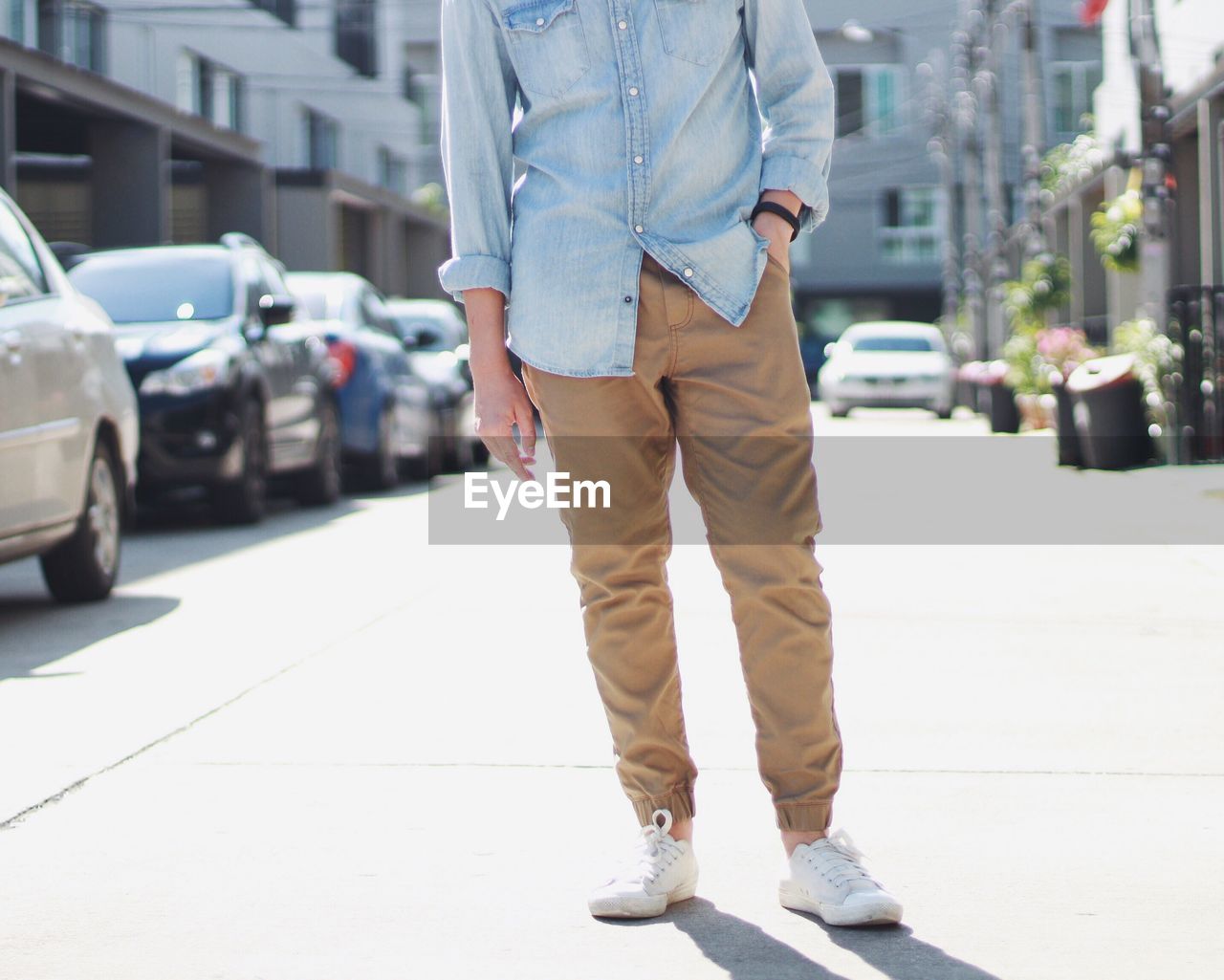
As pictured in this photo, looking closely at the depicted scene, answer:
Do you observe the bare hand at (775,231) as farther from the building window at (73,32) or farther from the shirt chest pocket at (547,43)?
the building window at (73,32)

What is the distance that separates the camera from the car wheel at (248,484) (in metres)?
11.4

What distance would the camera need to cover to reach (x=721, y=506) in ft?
11.5

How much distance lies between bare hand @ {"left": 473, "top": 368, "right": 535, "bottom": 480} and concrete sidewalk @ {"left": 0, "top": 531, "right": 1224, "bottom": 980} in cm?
83

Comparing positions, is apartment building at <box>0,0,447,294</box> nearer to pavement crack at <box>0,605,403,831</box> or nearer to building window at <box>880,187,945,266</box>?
pavement crack at <box>0,605,403,831</box>

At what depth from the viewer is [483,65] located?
140 inches

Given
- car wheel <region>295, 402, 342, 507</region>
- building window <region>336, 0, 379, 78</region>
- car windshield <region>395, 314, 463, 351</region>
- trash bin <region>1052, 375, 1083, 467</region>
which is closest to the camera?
car wheel <region>295, 402, 342, 507</region>

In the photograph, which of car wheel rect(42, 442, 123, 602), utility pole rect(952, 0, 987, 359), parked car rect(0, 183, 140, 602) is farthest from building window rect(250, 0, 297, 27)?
car wheel rect(42, 442, 123, 602)

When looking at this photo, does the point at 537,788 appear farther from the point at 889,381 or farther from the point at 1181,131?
the point at 889,381

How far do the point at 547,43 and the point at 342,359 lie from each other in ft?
34.9

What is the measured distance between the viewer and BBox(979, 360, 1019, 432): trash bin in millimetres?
23578

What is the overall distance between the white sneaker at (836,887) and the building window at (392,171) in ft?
139

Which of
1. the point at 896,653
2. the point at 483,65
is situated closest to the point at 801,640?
the point at 483,65

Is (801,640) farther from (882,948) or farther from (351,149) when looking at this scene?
(351,149)

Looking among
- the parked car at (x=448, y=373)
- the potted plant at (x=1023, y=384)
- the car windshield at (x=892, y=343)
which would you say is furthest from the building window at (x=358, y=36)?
the parked car at (x=448, y=373)
